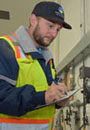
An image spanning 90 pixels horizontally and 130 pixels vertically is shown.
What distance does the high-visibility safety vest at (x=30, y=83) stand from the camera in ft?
2.88

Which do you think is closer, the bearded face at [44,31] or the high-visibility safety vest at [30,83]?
the high-visibility safety vest at [30,83]

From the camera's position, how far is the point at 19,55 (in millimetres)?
915

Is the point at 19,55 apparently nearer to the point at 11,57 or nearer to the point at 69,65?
the point at 11,57

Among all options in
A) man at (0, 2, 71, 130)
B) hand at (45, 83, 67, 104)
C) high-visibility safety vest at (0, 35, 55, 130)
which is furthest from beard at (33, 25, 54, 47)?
hand at (45, 83, 67, 104)

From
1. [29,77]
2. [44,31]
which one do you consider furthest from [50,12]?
[29,77]

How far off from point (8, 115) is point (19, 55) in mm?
274

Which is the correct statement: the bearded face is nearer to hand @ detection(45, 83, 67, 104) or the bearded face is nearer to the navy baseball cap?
the navy baseball cap

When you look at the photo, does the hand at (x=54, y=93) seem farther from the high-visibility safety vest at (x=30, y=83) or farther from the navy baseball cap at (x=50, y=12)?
the navy baseball cap at (x=50, y=12)

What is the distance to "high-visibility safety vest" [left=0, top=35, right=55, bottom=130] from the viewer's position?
88cm

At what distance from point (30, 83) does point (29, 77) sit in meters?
0.03

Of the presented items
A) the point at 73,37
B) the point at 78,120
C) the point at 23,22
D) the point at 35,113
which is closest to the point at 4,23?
the point at 23,22

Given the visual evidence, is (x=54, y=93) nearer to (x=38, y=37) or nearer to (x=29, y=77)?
(x=29, y=77)

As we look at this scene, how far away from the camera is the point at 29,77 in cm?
91

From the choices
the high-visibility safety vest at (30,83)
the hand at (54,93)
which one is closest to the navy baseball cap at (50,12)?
the high-visibility safety vest at (30,83)
